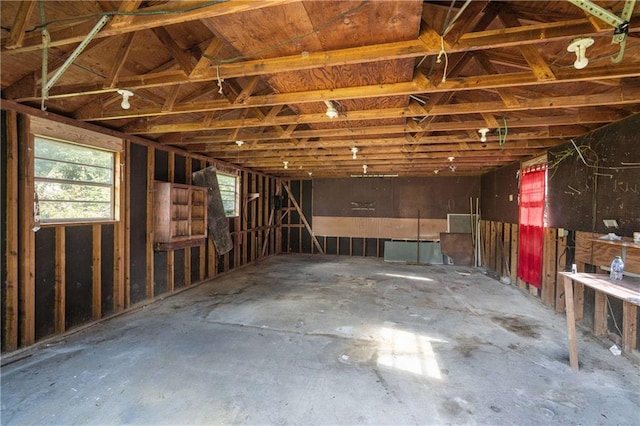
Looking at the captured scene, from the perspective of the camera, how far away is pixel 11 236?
2865mm

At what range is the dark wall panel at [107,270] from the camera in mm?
3879

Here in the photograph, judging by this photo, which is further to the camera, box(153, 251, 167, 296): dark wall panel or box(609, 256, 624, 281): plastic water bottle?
box(153, 251, 167, 296): dark wall panel

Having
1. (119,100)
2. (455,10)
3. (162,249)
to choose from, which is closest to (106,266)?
(162,249)

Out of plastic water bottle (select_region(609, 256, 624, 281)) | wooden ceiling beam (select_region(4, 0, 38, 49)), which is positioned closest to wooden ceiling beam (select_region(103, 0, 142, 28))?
wooden ceiling beam (select_region(4, 0, 38, 49))

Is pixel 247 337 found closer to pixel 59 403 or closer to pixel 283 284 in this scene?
pixel 59 403

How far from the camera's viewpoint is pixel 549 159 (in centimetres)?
462

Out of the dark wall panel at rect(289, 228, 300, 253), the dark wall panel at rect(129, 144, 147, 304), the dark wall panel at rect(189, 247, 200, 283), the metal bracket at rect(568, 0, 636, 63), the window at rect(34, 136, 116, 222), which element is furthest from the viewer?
the dark wall panel at rect(289, 228, 300, 253)

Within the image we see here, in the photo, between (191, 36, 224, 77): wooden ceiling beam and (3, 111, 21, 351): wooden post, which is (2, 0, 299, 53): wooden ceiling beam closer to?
(191, 36, 224, 77): wooden ceiling beam

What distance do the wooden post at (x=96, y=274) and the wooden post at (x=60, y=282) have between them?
0.38 m

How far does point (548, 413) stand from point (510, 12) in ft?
8.89

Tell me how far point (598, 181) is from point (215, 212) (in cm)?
599

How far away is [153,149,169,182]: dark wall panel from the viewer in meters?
4.77

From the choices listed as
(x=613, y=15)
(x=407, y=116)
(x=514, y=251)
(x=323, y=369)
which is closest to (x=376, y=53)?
(x=613, y=15)

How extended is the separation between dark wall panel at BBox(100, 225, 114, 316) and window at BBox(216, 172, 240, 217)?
114 inches
